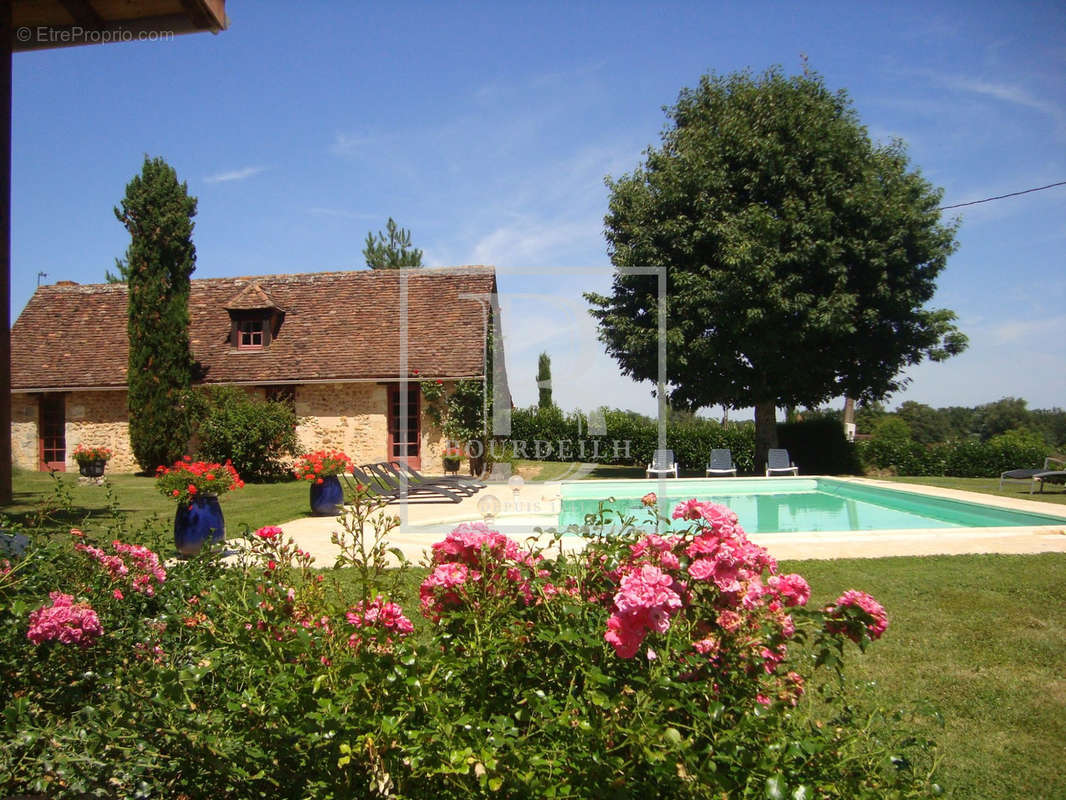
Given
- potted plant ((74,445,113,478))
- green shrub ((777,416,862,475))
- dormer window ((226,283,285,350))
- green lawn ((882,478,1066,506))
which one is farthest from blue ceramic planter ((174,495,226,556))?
green shrub ((777,416,862,475))

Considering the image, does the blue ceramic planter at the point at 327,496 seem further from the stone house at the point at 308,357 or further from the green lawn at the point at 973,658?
the stone house at the point at 308,357

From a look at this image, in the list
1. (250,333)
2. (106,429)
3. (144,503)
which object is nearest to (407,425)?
(250,333)

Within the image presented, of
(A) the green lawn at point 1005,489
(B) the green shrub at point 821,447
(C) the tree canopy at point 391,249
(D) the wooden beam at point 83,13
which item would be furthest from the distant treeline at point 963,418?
(D) the wooden beam at point 83,13

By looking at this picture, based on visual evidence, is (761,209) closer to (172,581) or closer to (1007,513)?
(1007,513)

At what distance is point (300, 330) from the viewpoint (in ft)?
67.9

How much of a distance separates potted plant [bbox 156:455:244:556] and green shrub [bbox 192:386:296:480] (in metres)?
10.4

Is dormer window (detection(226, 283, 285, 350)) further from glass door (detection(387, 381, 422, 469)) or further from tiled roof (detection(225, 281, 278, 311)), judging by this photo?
glass door (detection(387, 381, 422, 469))

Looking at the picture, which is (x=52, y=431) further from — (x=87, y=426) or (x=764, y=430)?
(x=764, y=430)

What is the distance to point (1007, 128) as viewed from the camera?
15797 mm

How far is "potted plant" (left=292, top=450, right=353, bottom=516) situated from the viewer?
10.6 metres

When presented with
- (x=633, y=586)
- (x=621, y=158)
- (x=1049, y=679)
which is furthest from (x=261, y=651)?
(x=621, y=158)

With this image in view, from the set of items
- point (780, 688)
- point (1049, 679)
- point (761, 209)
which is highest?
point (761, 209)

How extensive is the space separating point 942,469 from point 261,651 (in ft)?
75.2

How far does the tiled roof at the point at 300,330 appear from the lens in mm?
19094
